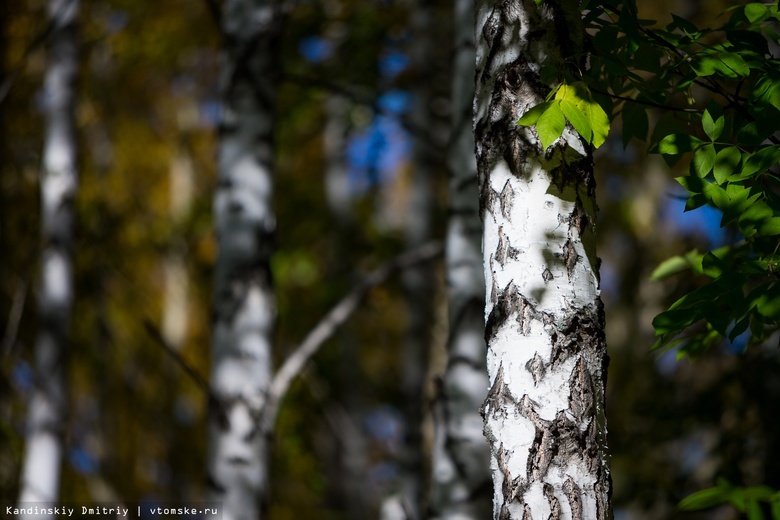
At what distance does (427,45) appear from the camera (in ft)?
18.8

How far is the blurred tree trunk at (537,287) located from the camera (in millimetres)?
1409

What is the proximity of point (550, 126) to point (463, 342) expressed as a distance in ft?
4.76

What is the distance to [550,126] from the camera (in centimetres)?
134

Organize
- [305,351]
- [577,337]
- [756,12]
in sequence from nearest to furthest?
[577,337] → [756,12] → [305,351]

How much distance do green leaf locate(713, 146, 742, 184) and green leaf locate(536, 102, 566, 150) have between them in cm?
40

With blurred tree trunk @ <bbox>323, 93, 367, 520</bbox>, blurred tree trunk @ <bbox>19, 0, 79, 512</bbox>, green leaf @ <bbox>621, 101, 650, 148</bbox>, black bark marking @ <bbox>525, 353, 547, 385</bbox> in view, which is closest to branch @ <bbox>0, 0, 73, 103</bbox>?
blurred tree trunk @ <bbox>19, 0, 79, 512</bbox>

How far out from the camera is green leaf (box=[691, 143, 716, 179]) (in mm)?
1477

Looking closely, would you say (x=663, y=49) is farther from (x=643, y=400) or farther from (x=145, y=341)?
(x=145, y=341)

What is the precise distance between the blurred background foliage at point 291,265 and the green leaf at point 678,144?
202 cm

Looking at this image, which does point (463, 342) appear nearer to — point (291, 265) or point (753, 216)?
point (753, 216)

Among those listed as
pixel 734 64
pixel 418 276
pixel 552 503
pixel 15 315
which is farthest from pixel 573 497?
pixel 418 276

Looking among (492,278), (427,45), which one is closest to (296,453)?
(427,45)

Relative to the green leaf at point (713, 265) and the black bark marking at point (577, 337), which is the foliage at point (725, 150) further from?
the black bark marking at point (577, 337)

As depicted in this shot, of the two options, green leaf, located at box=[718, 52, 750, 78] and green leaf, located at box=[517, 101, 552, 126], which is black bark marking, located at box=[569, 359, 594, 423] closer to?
green leaf, located at box=[517, 101, 552, 126]
